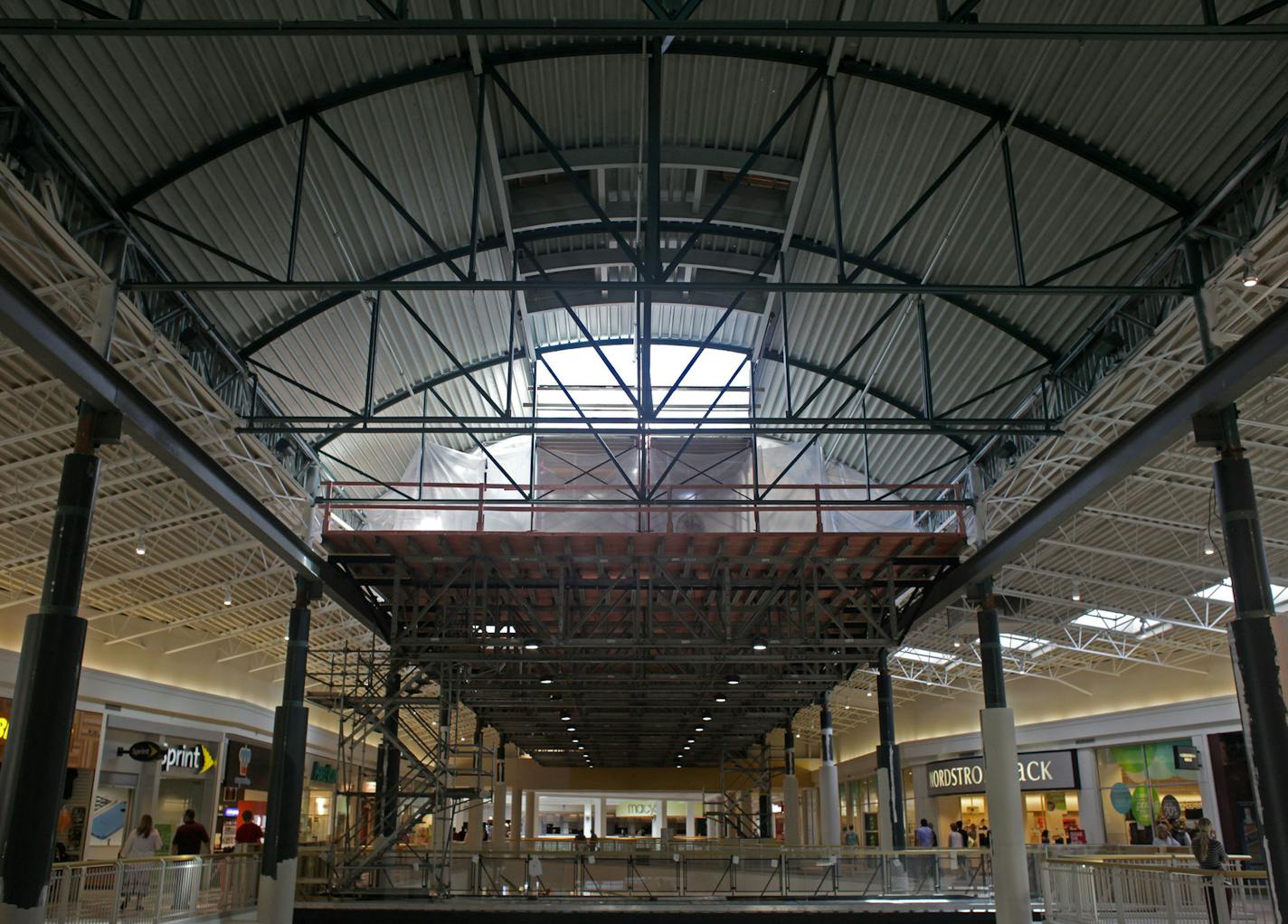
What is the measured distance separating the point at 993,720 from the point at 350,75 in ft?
63.1

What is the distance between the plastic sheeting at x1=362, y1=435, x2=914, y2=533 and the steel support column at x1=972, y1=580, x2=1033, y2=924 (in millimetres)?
A: 5583

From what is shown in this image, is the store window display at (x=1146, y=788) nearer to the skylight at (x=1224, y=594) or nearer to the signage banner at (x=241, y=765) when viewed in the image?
the skylight at (x=1224, y=594)

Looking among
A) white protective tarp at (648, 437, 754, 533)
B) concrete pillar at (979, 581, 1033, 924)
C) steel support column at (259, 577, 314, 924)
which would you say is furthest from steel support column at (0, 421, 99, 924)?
concrete pillar at (979, 581, 1033, 924)

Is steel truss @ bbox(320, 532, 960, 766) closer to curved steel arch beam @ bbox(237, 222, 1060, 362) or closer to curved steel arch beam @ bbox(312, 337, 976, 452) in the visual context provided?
curved steel arch beam @ bbox(312, 337, 976, 452)

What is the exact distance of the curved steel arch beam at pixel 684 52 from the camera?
59.0 feet

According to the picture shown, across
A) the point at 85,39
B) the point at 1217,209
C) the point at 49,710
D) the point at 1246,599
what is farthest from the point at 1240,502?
the point at 85,39

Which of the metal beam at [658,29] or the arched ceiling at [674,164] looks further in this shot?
the arched ceiling at [674,164]

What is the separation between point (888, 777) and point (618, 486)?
48.1 feet

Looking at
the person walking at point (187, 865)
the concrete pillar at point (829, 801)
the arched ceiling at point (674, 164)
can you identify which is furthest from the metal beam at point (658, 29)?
the concrete pillar at point (829, 801)

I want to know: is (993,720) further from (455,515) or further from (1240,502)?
(455,515)

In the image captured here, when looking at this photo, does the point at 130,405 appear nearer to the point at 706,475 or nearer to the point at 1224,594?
the point at 706,475

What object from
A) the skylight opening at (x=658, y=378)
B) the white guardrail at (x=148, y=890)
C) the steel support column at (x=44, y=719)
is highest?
the skylight opening at (x=658, y=378)

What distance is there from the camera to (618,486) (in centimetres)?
2770

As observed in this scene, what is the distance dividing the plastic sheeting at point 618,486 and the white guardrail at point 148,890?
368 inches
